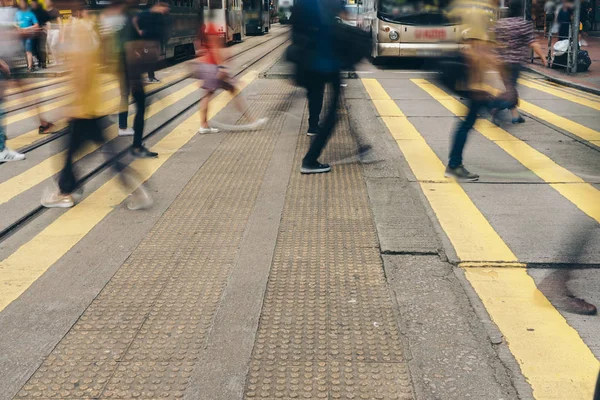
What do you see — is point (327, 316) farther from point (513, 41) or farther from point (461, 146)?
point (513, 41)

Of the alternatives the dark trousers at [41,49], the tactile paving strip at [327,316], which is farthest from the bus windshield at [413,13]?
the tactile paving strip at [327,316]

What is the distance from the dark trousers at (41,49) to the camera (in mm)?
18658

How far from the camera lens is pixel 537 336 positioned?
369 centimetres

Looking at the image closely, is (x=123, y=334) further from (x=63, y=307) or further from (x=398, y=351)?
(x=398, y=351)

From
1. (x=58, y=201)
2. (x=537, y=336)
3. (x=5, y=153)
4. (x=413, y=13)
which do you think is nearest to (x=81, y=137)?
(x=58, y=201)

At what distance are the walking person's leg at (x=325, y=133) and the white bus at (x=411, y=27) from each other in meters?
12.1

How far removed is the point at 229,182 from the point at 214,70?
2.62 metres

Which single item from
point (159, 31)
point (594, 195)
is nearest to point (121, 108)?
point (159, 31)

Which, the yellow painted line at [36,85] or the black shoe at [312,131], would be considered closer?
the black shoe at [312,131]

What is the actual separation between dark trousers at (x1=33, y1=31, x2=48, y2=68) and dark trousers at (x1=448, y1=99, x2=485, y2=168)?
14444 millimetres

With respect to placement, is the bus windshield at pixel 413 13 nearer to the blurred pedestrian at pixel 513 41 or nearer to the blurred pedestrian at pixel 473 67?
the blurred pedestrian at pixel 513 41

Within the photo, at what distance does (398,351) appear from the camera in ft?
11.6

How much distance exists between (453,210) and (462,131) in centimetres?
118

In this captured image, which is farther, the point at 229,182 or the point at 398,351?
the point at 229,182
